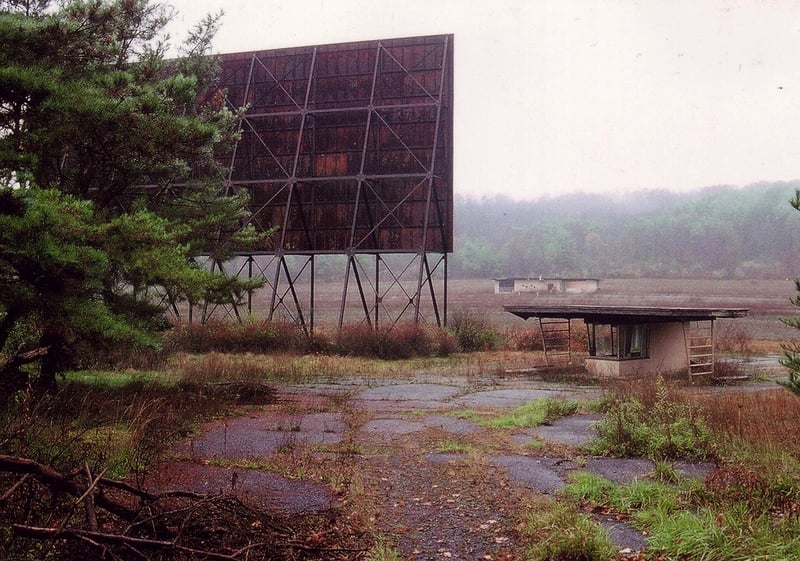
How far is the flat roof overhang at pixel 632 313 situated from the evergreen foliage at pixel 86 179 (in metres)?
10.2

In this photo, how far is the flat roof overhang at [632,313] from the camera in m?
17.1

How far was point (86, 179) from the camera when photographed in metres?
11.6

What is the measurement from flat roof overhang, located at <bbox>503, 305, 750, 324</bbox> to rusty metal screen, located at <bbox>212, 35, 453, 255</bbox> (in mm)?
8282

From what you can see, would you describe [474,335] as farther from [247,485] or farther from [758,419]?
[247,485]

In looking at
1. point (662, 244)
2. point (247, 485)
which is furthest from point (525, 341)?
point (662, 244)

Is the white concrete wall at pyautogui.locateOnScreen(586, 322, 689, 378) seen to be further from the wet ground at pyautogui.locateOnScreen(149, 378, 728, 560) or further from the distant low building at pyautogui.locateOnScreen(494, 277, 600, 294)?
the distant low building at pyautogui.locateOnScreen(494, 277, 600, 294)

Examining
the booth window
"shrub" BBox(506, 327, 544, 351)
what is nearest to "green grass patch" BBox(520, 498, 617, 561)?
the booth window

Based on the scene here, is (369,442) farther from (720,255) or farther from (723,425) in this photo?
(720,255)

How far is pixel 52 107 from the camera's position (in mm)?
9641

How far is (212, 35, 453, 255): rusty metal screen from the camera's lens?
89.1 ft

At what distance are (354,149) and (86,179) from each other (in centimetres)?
1705

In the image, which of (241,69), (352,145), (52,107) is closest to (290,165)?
(352,145)

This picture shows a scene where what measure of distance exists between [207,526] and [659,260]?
97.8 meters

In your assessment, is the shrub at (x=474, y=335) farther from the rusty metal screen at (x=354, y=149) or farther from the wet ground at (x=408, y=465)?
the wet ground at (x=408, y=465)
